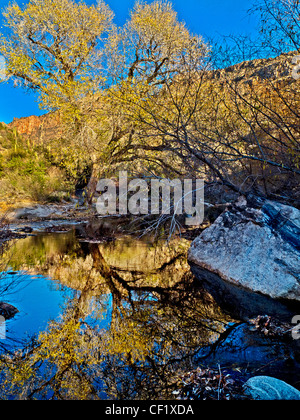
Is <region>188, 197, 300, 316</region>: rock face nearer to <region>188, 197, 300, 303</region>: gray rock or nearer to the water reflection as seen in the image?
<region>188, 197, 300, 303</region>: gray rock

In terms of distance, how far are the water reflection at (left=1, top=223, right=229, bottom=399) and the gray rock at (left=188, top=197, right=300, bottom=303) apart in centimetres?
68

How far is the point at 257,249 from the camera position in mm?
4727

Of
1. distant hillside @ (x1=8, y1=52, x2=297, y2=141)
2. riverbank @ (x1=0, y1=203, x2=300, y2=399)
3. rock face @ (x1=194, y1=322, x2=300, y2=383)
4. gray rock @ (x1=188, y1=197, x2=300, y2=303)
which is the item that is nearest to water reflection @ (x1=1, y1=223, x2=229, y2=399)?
riverbank @ (x1=0, y1=203, x2=300, y2=399)

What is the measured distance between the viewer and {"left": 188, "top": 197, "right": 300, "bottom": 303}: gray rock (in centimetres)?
424

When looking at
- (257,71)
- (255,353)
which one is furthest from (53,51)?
(255,353)

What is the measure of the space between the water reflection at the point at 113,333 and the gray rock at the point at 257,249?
68cm

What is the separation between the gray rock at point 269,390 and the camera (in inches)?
73.9

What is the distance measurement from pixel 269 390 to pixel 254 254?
2960 mm

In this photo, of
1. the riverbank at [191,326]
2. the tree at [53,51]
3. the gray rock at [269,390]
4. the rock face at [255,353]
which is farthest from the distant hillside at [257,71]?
the tree at [53,51]

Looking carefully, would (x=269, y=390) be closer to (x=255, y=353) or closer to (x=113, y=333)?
(x=255, y=353)
